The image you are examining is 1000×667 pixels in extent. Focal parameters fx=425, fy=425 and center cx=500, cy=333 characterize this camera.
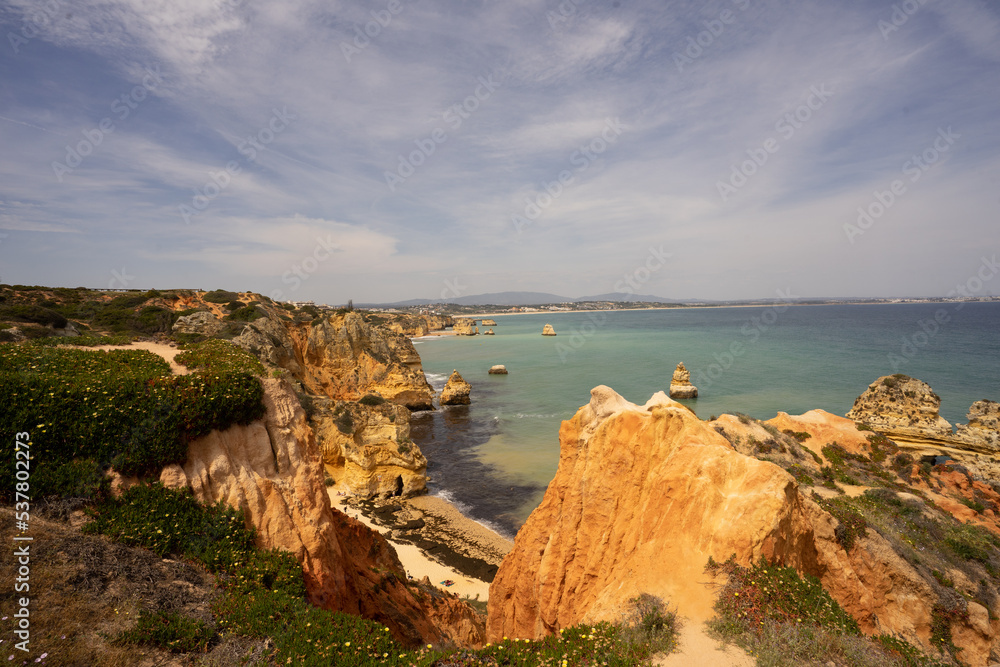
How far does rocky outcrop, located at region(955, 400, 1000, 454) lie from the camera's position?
29.4 meters

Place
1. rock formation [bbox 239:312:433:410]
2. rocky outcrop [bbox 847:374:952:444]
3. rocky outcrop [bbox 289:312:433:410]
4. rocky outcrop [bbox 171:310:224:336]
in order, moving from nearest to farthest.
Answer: rocky outcrop [bbox 171:310:224:336], rocky outcrop [bbox 847:374:952:444], rock formation [bbox 239:312:433:410], rocky outcrop [bbox 289:312:433:410]

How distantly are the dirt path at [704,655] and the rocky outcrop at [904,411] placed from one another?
122 feet

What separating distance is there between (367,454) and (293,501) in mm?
18513

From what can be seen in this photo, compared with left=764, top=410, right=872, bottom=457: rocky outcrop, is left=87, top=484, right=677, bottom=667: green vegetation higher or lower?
higher

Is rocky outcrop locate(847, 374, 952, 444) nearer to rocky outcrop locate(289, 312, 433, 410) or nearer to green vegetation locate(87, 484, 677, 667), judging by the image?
green vegetation locate(87, 484, 677, 667)

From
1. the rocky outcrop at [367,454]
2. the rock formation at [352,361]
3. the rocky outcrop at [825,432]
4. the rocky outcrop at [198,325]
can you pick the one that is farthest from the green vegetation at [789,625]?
the rock formation at [352,361]

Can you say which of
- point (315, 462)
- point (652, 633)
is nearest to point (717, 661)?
point (652, 633)

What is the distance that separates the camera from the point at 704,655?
256 inches

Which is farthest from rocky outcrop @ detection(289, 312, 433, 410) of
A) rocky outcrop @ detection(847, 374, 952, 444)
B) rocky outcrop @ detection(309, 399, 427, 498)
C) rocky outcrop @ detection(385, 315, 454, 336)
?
rocky outcrop @ detection(385, 315, 454, 336)

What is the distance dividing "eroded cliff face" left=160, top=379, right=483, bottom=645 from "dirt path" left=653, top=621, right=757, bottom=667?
6.72m

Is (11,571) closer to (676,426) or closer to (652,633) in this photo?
(652,633)

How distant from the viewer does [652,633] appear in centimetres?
692

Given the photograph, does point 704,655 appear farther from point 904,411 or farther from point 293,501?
point 904,411

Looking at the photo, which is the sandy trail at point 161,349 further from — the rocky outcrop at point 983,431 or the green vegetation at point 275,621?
the rocky outcrop at point 983,431
